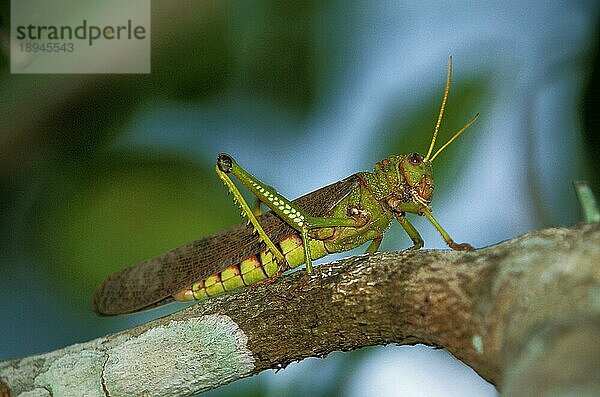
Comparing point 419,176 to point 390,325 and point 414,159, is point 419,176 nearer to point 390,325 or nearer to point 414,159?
point 414,159

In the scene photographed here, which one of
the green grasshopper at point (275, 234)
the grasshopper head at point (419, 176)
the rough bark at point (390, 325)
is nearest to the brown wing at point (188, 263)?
the green grasshopper at point (275, 234)

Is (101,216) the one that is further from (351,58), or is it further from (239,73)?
(351,58)

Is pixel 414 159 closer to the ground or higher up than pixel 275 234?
higher up

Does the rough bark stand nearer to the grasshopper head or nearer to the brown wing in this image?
the brown wing

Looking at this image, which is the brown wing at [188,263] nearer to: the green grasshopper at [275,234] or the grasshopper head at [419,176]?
the green grasshopper at [275,234]

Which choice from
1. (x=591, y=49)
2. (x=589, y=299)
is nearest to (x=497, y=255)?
(x=589, y=299)

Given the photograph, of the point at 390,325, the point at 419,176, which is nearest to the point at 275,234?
the point at 419,176

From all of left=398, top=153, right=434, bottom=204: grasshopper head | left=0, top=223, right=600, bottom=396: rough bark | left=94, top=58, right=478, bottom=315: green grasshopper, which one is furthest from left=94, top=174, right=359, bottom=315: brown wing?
left=0, top=223, right=600, bottom=396: rough bark

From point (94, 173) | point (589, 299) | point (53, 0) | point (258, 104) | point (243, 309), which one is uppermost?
point (53, 0)
